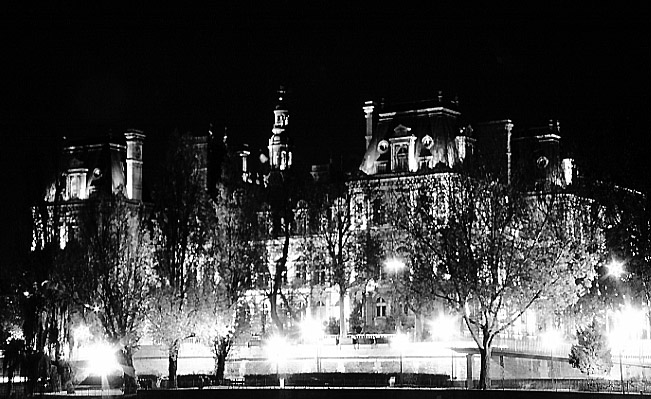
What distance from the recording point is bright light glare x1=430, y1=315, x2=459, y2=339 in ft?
235

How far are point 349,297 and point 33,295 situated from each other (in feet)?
91.1

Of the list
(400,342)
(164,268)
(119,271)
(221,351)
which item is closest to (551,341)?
(400,342)

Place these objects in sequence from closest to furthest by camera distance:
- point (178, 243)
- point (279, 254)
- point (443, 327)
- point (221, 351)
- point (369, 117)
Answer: point (221, 351) < point (178, 243) < point (443, 327) < point (279, 254) < point (369, 117)

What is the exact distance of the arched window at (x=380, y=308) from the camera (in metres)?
86.0

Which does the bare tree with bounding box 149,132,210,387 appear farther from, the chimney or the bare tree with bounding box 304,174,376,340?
the chimney

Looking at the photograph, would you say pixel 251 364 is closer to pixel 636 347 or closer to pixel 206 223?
pixel 206 223

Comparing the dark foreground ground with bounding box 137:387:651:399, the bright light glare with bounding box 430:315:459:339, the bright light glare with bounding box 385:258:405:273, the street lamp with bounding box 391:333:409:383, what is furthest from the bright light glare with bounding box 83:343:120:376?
the bright light glare with bounding box 430:315:459:339

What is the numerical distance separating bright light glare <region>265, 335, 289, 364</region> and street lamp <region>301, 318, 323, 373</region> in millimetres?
1492

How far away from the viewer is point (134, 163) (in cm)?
10069

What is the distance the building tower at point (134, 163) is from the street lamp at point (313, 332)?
22.1m

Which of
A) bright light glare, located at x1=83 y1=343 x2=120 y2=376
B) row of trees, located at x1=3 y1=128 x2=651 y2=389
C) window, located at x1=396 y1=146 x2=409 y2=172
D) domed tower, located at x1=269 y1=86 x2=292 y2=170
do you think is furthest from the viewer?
domed tower, located at x1=269 y1=86 x2=292 y2=170

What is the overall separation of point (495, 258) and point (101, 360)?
17.1 metres

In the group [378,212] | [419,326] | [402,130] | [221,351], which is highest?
[402,130]

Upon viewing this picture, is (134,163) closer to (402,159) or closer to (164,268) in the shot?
(402,159)
